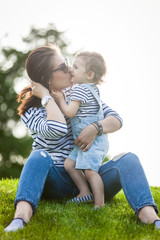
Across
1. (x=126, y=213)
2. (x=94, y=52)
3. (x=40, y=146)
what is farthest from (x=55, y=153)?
(x=94, y=52)

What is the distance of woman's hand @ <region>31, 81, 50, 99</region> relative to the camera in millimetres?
3411

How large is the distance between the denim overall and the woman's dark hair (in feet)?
1.59

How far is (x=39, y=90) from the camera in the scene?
136 inches

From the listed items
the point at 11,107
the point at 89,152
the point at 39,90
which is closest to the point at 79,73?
the point at 39,90

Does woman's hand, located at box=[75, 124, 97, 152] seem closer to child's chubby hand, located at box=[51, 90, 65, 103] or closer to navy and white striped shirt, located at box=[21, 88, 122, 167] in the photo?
navy and white striped shirt, located at box=[21, 88, 122, 167]

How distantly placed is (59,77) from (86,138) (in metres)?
0.91

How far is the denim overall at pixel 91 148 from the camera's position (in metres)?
3.18

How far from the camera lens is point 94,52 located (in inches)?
154

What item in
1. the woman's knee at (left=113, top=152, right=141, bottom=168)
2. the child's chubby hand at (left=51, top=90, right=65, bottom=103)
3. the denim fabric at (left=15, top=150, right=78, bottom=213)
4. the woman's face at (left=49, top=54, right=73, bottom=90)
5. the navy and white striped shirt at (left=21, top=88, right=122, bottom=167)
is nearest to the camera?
the denim fabric at (left=15, top=150, right=78, bottom=213)

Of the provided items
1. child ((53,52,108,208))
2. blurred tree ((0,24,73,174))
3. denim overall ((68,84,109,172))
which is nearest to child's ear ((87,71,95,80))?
child ((53,52,108,208))

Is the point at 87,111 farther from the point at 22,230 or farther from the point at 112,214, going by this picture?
the point at 22,230

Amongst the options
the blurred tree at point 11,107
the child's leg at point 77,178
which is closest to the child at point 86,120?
the child's leg at point 77,178

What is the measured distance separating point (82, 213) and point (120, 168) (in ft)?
1.91

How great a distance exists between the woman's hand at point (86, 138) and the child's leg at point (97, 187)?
1.03ft
